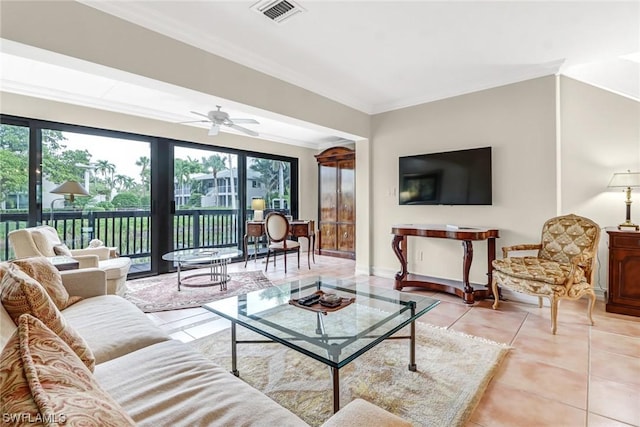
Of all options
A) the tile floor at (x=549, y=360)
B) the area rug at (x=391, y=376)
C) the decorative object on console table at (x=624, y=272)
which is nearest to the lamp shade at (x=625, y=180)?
the decorative object on console table at (x=624, y=272)

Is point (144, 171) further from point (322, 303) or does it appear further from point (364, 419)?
point (364, 419)

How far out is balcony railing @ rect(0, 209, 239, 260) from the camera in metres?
3.91

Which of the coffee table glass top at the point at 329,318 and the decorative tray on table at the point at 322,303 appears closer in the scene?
the coffee table glass top at the point at 329,318

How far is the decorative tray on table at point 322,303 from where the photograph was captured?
1936mm

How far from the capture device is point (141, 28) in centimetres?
242

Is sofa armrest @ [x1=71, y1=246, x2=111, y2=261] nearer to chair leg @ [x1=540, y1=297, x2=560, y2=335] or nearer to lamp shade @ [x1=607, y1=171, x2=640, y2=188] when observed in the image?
chair leg @ [x1=540, y1=297, x2=560, y2=335]

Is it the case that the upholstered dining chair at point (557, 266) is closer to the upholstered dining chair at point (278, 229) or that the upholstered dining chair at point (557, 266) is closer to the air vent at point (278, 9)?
the air vent at point (278, 9)

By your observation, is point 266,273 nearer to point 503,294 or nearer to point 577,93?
point 503,294

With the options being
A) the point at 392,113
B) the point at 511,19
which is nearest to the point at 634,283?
the point at 511,19

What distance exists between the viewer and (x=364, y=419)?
824 mm

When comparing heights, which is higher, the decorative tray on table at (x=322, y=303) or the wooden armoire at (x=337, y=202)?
the wooden armoire at (x=337, y=202)

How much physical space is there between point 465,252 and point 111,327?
328 cm

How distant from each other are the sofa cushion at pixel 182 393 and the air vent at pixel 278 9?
234 centimetres

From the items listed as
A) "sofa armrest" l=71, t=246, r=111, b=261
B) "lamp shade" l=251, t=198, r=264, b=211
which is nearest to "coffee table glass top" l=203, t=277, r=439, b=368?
"sofa armrest" l=71, t=246, r=111, b=261
